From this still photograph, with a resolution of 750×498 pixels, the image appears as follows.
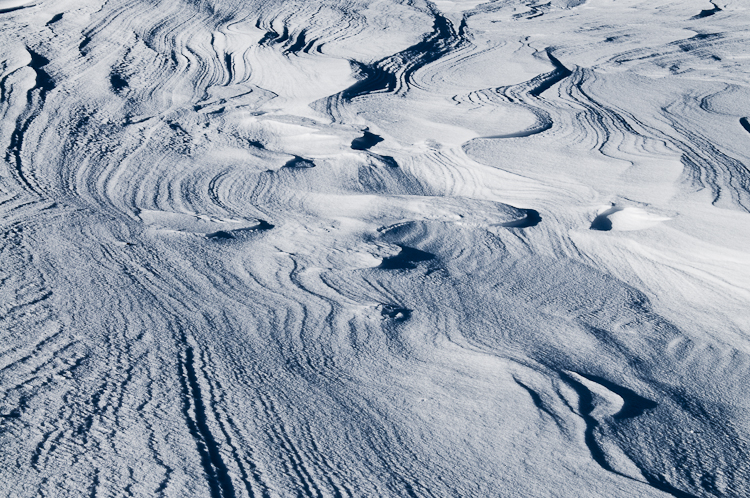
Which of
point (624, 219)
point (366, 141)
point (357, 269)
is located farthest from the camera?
point (366, 141)

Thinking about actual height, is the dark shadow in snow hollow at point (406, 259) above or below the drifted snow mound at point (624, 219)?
above

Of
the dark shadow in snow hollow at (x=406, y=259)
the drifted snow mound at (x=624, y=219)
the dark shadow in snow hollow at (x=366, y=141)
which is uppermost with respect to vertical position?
the dark shadow in snow hollow at (x=366, y=141)

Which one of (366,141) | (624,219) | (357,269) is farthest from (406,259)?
(366,141)

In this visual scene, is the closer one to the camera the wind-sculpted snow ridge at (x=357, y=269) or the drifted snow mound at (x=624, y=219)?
the wind-sculpted snow ridge at (x=357, y=269)

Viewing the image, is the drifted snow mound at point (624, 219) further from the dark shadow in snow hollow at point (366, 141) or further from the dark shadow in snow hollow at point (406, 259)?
the dark shadow in snow hollow at point (366, 141)

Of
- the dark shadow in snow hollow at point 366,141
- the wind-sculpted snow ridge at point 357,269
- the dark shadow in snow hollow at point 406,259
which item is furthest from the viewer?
the dark shadow in snow hollow at point 366,141

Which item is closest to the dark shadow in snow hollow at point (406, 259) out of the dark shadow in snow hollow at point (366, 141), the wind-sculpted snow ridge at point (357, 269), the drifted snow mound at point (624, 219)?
the wind-sculpted snow ridge at point (357, 269)

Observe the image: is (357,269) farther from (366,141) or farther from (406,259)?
(366,141)

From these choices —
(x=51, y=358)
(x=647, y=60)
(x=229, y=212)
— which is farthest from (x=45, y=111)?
(x=647, y=60)

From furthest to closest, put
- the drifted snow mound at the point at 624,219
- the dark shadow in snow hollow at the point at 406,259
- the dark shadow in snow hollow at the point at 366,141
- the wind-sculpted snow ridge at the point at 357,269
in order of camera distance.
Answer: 1. the dark shadow in snow hollow at the point at 366,141
2. the drifted snow mound at the point at 624,219
3. the dark shadow in snow hollow at the point at 406,259
4. the wind-sculpted snow ridge at the point at 357,269
